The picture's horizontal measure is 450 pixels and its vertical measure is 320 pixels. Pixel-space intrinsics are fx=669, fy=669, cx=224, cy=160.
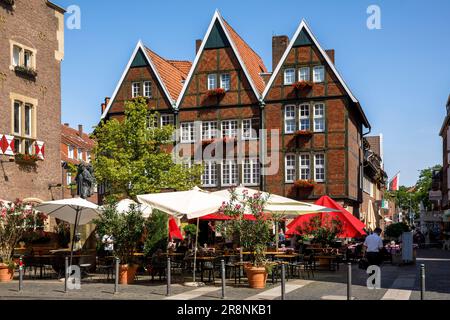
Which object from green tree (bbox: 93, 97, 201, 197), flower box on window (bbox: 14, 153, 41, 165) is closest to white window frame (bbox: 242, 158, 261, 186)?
green tree (bbox: 93, 97, 201, 197)

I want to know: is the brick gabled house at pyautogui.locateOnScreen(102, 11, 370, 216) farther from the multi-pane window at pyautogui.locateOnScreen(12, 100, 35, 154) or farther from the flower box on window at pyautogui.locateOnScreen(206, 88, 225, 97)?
the multi-pane window at pyautogui.locateOnScreen(12, 100, 35, 154)

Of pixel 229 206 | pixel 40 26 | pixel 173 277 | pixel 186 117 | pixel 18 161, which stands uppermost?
pixel 40 26

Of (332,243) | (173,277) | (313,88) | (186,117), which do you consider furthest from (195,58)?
(173,277)

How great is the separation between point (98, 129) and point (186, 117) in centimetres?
778

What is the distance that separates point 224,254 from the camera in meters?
20.0

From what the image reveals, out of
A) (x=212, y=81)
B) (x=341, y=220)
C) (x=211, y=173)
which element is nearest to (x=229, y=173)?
(x=211, y=173)

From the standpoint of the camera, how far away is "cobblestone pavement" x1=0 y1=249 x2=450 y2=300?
14.4 meters

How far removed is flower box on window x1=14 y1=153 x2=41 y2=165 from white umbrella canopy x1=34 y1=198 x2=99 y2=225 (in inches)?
292

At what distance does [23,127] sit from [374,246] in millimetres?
15284

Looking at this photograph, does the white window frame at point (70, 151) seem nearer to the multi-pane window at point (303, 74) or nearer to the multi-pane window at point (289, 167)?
the multi-pane window at point (289, 167)

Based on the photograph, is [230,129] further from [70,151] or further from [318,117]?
[70,151]
